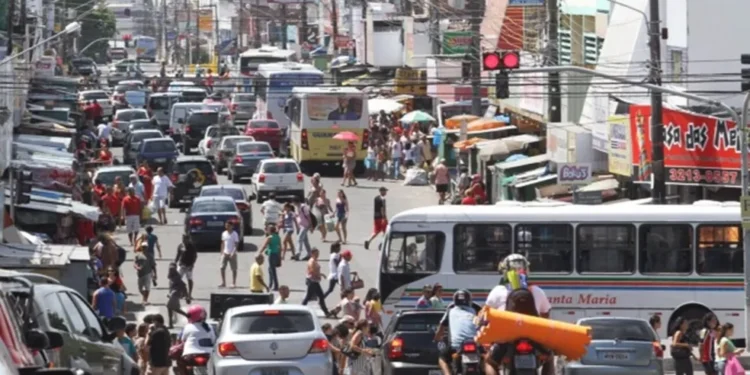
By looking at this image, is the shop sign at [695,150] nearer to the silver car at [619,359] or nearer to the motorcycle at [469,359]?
the silver car at [619,359]

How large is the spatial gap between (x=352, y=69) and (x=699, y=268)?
58614 mm

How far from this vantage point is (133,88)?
94.4m

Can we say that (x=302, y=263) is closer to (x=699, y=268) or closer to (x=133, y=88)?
(x=699, y=268)

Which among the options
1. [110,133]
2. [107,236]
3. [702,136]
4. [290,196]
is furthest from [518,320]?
[110,133]

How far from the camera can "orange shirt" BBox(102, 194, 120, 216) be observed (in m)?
44.5

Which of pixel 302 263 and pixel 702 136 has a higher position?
pixel 702 136

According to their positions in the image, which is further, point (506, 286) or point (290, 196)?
point (290, 196)

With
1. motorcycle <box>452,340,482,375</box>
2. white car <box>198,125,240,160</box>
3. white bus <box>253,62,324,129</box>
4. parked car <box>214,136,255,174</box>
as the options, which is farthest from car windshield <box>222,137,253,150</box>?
motorcycle <box>452,340,482,375</box>

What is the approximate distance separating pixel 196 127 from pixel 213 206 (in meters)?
26.8

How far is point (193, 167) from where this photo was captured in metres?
52.2

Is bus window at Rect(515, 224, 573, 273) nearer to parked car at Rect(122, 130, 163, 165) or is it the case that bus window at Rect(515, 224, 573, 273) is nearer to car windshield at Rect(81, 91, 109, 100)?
→ parked car at Rect(122, 130, 163, 165)

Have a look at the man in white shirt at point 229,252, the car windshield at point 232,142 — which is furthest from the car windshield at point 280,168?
the man in white shirt at point 229,252

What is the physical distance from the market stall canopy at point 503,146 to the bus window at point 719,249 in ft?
71.2

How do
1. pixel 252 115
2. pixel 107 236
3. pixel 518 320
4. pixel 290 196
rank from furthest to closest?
pixel 252 115 < pixel 290 196 < pixel 107 236 < pixel 518 320
